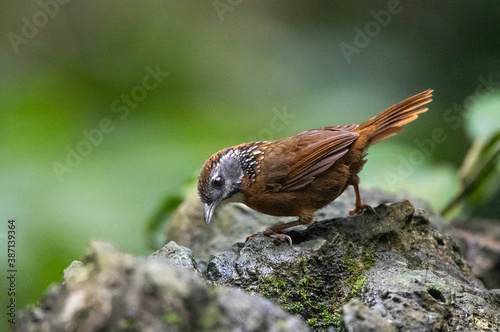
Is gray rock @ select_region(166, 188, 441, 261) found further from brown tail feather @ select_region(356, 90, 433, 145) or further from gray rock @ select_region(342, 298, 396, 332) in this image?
gray rock @ select_region(342, 298, 396, 332)

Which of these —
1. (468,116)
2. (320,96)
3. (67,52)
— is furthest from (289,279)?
(67,52)

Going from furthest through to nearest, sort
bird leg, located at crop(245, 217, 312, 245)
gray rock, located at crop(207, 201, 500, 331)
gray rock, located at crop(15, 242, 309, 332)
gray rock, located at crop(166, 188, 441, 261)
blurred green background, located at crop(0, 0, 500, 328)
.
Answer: blurred green background, located at crop(0, 0, 500, 328), gray rock, located at crop(166, 188, 441, 261), bird leg, located at crop(245, 217, 312, 245), gray rock, located at crop(207, 201, 500, 331), gray rock, located at crop(15, 242, 309, 332)

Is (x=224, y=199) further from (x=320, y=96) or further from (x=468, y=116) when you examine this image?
(x=320, y=96)

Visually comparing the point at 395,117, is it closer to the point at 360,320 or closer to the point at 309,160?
the point at 309,160

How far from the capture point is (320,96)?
7.39 metres

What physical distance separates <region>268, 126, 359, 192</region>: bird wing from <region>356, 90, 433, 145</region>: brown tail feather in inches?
7.6

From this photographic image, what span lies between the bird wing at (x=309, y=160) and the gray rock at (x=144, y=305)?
1804 mm

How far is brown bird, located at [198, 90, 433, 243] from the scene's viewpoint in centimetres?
373

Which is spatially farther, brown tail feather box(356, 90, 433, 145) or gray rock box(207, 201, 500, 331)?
brown tail feather box(356, 90, 433, 145)

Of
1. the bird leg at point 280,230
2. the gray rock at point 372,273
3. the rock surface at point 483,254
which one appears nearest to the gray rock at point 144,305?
the gray rock at point 372,273

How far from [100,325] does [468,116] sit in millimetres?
5058

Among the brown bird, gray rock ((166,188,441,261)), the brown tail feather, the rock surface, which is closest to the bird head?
the brown bird

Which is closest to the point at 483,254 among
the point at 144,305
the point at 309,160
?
the point at 309,160

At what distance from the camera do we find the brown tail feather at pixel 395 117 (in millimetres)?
3910
